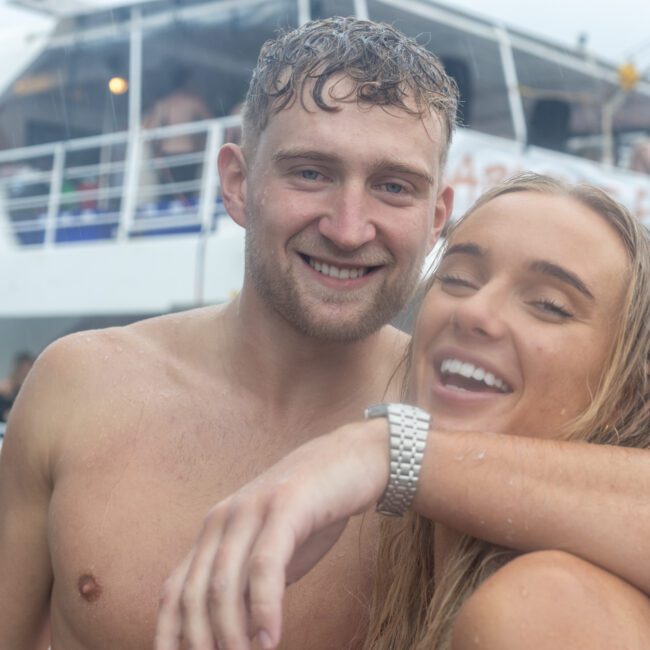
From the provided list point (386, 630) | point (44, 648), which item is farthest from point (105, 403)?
point (386, 630)

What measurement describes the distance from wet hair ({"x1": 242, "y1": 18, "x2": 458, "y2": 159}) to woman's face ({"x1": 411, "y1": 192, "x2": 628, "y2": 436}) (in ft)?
2.01

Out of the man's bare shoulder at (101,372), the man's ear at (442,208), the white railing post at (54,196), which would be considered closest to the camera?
the man's bare shoulder at (101,372)

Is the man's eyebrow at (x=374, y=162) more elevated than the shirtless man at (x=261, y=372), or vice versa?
the man's eyebrow at (x=374, y=162)

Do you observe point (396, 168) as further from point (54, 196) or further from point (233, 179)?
point (54, 196)

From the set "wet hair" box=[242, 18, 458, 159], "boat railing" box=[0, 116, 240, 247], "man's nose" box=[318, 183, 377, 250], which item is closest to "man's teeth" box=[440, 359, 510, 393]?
"man's nose" box=[318, 183, 377, 250]

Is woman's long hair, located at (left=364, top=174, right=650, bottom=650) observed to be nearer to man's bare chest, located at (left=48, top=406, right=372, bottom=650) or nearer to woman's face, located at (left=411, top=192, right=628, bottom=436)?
woman's face, located at (left=411, top=192, right=628, bottom=436)

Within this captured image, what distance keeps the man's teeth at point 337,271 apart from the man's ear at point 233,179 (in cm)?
35

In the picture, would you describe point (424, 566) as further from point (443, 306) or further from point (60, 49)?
point (60, 49)

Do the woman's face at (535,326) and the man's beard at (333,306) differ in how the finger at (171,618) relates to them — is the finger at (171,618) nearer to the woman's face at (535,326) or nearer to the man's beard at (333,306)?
the woman's face at (535,326)

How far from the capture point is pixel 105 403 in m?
2.36

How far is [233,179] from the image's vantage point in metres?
2.54

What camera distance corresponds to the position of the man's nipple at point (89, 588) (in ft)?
7.18

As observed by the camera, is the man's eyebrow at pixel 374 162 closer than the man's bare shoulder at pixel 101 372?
Yes

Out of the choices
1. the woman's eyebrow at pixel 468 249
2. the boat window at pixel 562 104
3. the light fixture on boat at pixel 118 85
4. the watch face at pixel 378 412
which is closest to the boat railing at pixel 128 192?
the light fixture on boat at pixel 118 85
